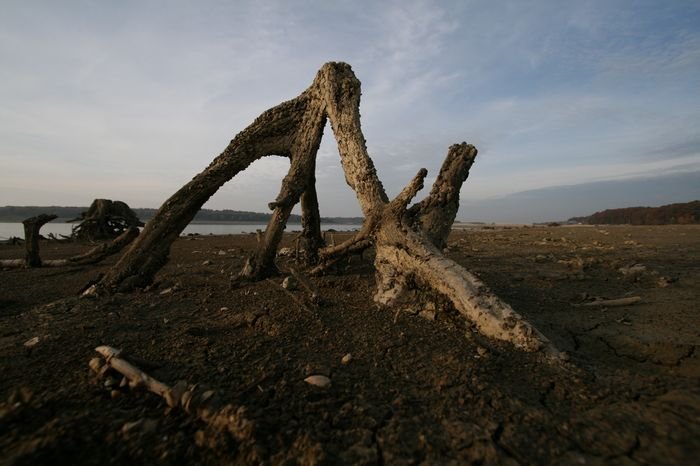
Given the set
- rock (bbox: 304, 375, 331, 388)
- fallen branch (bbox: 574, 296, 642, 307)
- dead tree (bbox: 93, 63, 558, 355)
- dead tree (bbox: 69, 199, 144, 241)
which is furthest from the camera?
dead tree (bbox: 69, 199, 144, 241)

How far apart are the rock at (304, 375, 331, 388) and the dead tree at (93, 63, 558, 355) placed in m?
1.24

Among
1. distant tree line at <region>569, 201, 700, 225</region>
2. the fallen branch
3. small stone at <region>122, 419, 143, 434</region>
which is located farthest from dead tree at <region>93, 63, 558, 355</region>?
distant tree line at <region>569, 201, 700, 225</region>

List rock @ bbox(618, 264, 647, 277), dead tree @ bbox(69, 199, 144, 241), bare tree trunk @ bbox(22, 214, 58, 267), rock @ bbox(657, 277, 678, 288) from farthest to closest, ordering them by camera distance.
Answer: dead tree @ bbox(69, 199, 144, 241), bare tree trunk @ bbox(22, 214, 58, 267), rock @ bbox(618, 264, 647, 277), rock @ bbox(657, 277, 678, 288)

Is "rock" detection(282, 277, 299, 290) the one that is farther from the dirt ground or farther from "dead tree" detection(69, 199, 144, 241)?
"dead tree" detection(69, 199, 144, 241)

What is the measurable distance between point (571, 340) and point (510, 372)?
41.5 inches

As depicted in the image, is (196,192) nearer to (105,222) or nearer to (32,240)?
(32,240)

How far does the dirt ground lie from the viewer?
55.0 inches

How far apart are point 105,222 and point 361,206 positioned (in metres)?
11.4

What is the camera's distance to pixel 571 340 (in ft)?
8.87

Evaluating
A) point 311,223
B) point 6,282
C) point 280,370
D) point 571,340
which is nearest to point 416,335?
point 280,370

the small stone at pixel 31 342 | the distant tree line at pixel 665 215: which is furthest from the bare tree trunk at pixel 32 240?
the distant tree line at pixel 665 215

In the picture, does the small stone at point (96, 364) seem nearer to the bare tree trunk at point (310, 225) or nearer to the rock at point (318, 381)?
the rock at point (318, 381)

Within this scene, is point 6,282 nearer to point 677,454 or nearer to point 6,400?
point 6,400

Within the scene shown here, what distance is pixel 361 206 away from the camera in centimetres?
409
